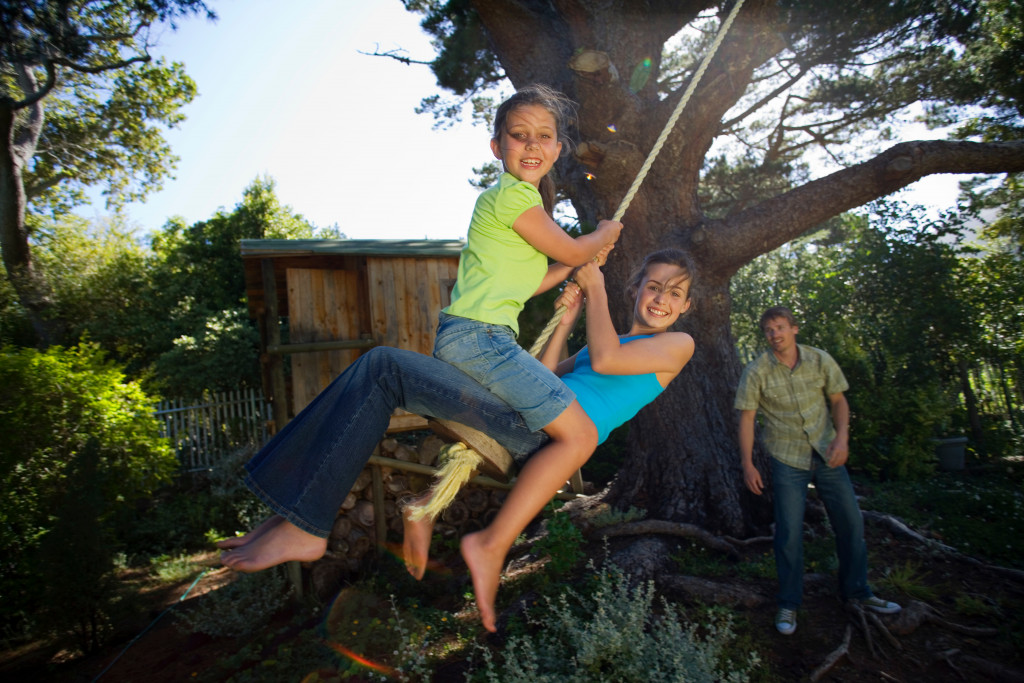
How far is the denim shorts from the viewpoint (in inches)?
74.5

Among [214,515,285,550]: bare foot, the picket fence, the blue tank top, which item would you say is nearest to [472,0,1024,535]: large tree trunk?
the blue tank top

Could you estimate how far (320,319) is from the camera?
259 inches

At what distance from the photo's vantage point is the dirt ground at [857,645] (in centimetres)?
322

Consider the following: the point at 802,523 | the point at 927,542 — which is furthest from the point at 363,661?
the point at 927,542

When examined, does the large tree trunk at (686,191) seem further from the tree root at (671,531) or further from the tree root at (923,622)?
the tree root at (923,622)

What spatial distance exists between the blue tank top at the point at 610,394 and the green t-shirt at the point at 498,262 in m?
0.37

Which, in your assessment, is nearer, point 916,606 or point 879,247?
point 916,606

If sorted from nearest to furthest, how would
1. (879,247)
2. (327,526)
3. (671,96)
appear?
(327,526) < (671,96) < (879,247)

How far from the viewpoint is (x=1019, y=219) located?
8352 mm

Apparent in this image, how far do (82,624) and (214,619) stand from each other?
101 centimetres

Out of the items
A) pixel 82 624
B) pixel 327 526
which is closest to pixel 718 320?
pixel 327 526

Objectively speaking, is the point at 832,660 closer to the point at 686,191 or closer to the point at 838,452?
the point at 838,452

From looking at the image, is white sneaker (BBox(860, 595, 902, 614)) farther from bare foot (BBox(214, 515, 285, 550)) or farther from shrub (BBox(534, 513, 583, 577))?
bare foot (BBox(214, 515, 285, 550))

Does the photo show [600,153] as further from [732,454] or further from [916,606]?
[916,606]
